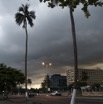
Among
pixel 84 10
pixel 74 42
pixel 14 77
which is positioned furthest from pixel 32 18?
pixel 84 10

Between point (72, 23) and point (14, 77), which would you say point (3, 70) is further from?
point (72, 23)

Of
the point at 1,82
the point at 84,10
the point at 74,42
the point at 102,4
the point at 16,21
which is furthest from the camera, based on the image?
the point at 1,82

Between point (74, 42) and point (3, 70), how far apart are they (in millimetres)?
59815

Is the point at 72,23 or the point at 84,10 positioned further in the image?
the point at 72,23

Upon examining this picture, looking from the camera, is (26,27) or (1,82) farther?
(1,82)

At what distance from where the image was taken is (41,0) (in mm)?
19406

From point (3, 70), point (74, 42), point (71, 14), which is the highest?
point (3, 70)

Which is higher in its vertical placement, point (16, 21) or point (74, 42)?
point (16, 21)

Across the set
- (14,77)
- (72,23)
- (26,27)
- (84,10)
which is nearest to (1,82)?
(14,77)

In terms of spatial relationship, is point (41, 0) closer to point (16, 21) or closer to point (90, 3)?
point (90, 3)

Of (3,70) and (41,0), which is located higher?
(3,70)

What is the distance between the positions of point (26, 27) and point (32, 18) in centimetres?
205

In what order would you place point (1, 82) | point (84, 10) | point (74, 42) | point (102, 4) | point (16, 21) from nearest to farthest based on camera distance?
point (102, 4), point (84, 10), point (74, 42), point (16, 21), point (1, 82)

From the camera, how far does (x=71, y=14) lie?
83.3 ft
